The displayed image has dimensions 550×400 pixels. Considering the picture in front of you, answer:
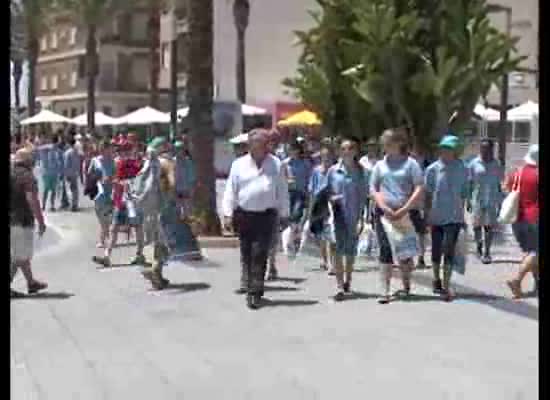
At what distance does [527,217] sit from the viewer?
10609mm

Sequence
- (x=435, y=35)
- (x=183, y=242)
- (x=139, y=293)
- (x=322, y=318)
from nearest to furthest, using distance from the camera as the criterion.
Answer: (x=322, y=318), (x=139, y=293), (x=183, y=242), (x=435, y=35)

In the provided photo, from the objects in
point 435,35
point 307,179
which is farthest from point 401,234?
point 435,35

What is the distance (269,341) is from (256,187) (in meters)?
1.97

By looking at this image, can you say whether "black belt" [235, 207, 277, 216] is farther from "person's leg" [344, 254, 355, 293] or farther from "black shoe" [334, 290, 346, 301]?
"black shoe" [334, 290, 346, 301]

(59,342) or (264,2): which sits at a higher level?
(264,2)

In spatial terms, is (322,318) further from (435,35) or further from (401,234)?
(435,35)

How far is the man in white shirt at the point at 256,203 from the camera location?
32.6 ft

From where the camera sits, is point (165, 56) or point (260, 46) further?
point (165, 56)

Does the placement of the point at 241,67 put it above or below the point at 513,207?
above

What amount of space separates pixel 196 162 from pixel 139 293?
5.14 metres

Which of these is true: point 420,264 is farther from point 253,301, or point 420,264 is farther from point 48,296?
point 48,296

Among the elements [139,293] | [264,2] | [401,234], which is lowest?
[139,293]

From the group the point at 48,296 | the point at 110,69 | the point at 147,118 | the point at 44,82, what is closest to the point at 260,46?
the point at 147,118

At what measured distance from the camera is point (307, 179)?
15750mm
